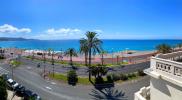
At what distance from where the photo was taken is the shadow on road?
42.8 metres

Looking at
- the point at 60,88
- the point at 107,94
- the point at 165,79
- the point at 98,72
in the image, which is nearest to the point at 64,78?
the point at 60,88

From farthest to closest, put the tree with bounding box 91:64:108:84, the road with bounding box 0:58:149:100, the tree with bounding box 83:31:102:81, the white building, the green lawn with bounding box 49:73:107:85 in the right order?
the tree with bounding box 83:31:102:81 < the tree with bounding box 91:64:108:84 < the green lawn with bounding box 49:73:107:85 < the road with bounding box 0:58:149:100 < the white building

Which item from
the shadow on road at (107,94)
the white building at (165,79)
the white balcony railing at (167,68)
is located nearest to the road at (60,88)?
the shadow on road at (107,94)

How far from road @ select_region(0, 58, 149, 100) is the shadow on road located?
83cm

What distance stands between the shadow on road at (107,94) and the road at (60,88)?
0.83m

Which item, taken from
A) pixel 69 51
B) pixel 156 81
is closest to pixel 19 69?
pixel 69 51

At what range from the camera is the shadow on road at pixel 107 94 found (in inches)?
1686

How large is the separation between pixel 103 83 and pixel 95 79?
304 cm

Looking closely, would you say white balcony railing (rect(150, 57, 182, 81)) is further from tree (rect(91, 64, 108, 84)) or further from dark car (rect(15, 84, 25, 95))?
tree (rect(91, 64, 108, 84))

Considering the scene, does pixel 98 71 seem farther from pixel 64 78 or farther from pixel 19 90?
pixel 19 90

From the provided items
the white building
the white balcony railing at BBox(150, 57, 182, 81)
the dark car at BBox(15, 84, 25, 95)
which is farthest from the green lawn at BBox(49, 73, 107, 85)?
the white balcony railing at BBox(150, 57, 182, 81)

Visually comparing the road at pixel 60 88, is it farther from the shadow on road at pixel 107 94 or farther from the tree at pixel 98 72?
the tree at pixel 98 72

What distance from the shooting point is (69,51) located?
8206 cm

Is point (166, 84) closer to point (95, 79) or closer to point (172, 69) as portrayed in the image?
point (172, 69)
